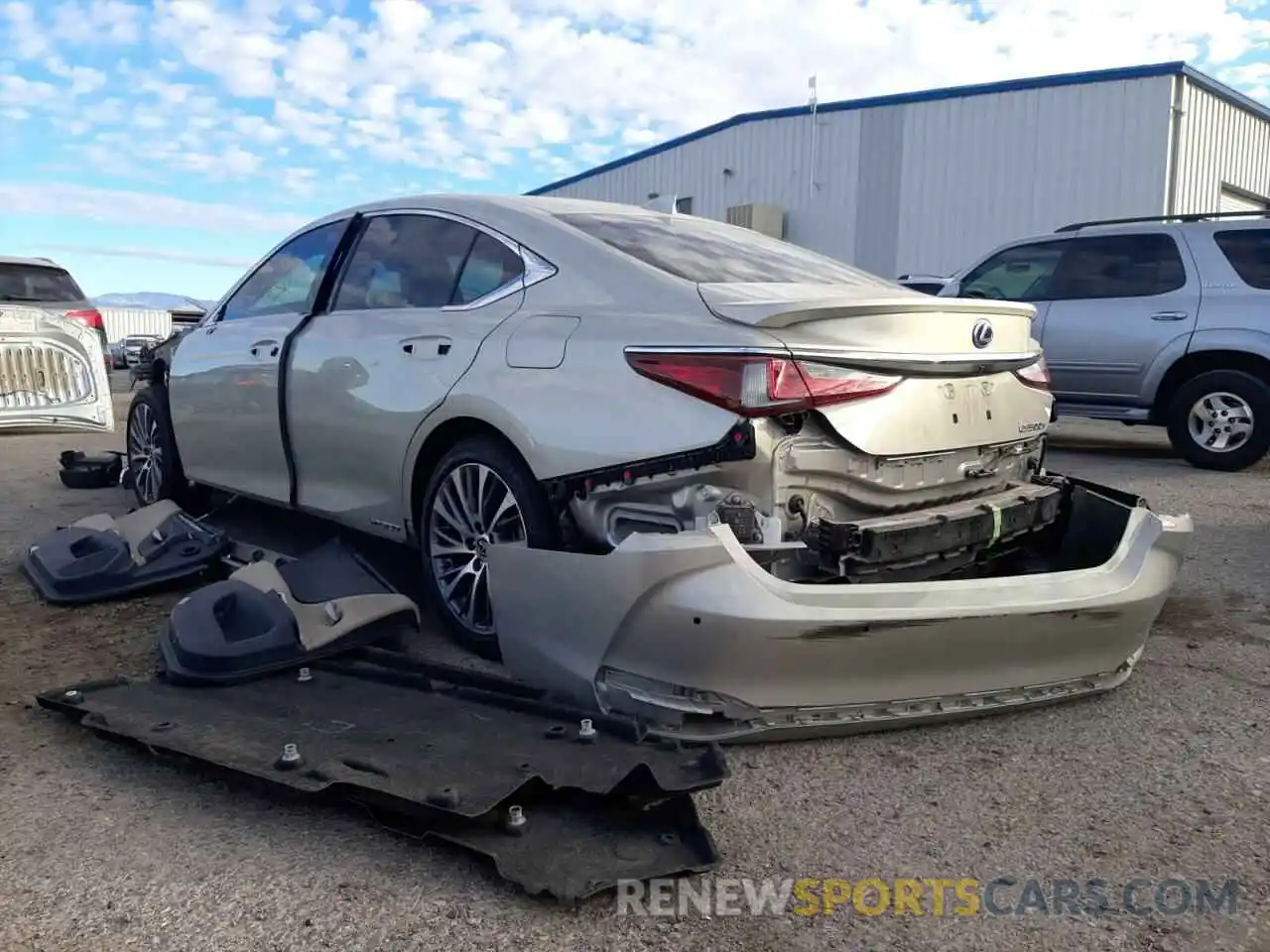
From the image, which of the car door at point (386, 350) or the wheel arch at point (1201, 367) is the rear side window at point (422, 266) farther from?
the wheel arch at point (1201, 367)

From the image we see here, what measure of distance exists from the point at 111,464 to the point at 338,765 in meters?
5.43

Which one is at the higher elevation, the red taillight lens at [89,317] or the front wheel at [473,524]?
the red taillight lens at [89,317]

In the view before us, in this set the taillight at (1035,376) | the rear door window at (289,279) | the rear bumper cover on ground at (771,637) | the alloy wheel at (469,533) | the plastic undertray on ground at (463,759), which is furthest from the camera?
the rear door window at (289,279)

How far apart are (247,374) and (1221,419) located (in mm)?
6937

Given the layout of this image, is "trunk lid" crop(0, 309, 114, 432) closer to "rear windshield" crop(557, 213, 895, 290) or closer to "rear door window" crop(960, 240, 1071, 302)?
"rear windshield" crop(557, 213, 895, 290)

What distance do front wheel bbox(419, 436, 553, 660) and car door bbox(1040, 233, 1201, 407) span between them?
6.47 m

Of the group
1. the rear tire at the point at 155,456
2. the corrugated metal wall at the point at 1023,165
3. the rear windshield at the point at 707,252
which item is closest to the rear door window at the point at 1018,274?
the rear windshield at the point at 707,252

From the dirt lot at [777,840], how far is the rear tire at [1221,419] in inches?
195

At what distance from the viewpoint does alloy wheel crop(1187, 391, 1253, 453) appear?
7.82 metres

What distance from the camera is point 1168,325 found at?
800 centimetres

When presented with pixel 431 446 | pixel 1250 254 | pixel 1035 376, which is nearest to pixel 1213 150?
pixel 1250 254

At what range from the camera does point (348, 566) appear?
363 centimetres

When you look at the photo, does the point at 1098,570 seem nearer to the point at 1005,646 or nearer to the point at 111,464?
the point at 1005,646

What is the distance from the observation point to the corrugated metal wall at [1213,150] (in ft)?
54.0
